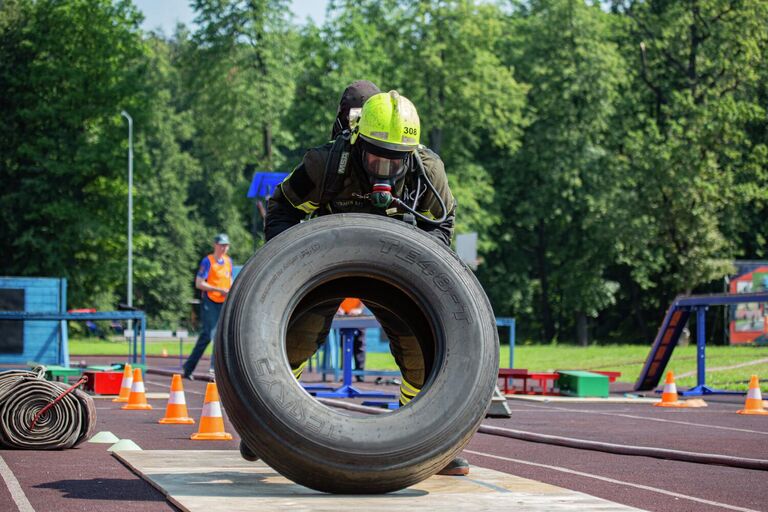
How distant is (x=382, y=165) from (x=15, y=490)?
2.54 meters

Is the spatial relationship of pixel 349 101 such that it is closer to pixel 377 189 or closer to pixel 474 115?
pixel 377 189

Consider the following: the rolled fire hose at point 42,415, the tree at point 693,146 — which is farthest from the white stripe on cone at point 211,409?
the tree at point 693,146

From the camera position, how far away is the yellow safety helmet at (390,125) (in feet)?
21.1

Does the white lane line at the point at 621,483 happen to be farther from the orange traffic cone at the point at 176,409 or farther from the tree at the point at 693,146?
the tree at the point at 693,146

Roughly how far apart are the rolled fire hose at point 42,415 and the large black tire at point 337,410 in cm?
342

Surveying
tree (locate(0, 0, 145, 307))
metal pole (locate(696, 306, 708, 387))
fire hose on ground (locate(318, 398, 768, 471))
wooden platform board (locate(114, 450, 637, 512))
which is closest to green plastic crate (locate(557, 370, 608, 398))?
metal pole (locate(696, 306, 708, 387))

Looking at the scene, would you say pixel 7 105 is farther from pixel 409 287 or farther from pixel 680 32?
pixel 409 287

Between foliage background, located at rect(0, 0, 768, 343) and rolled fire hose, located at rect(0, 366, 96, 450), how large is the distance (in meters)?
38.8

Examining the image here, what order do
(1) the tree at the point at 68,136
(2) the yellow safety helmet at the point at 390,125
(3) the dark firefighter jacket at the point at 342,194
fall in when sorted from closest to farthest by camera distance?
(2) the yellow safety helmet at the point at 390,125 → (3) the dark firefighter jacket at the point at 342,194 → (1) the tree at the point at 68,136

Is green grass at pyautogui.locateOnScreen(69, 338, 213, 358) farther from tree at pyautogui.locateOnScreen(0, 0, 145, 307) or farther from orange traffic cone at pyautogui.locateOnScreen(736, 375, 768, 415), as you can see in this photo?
orange traffic cone at pyautogui.locateOnScreen(736, 375, 768, 415)

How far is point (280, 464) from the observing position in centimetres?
569

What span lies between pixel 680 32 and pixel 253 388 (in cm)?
4572

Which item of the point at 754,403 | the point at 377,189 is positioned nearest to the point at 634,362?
the point at 754,403

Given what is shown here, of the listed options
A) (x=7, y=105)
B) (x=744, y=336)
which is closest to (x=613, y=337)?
(x=744, y=336)
